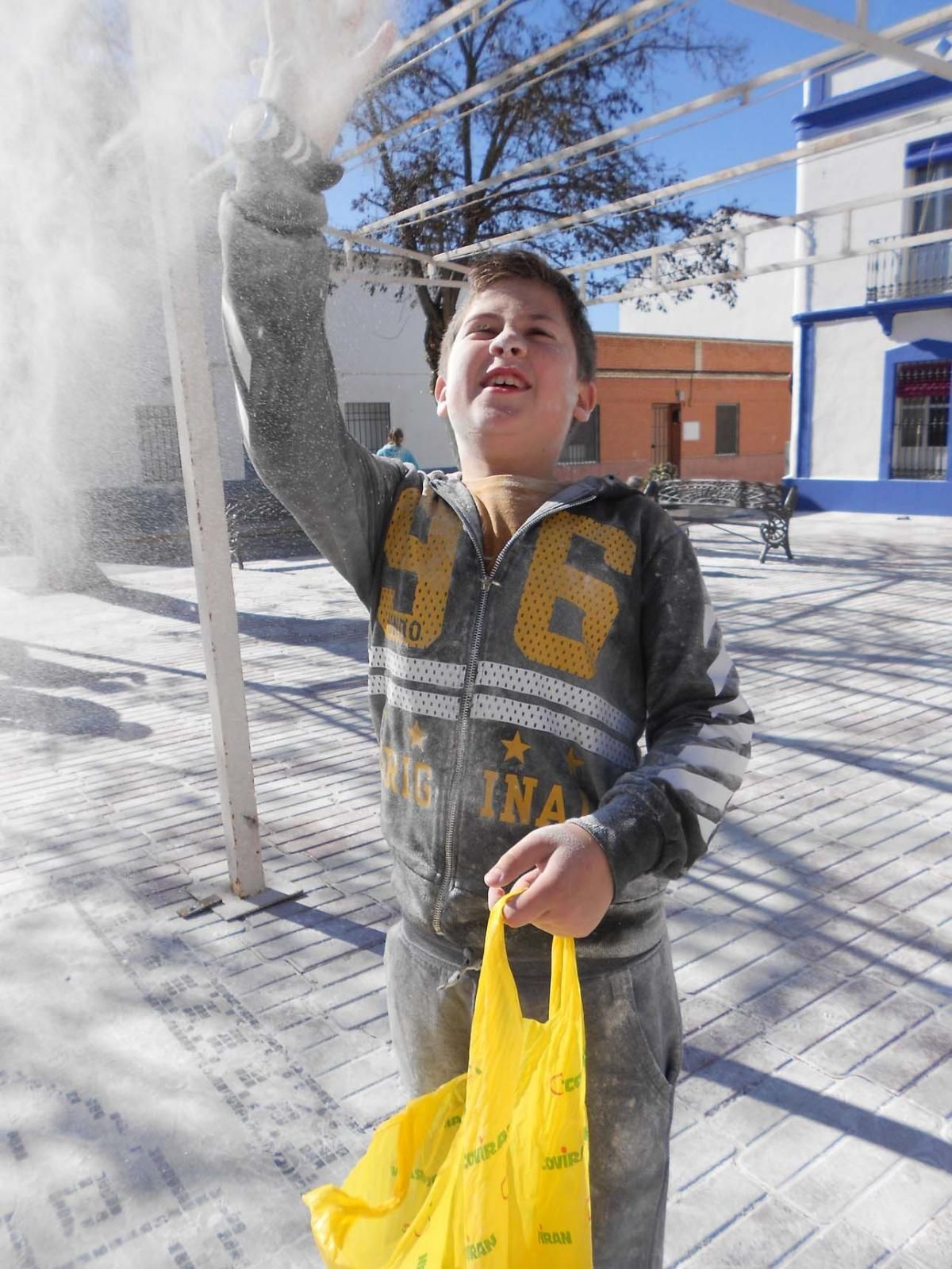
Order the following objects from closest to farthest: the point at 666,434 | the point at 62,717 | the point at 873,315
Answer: the point at 62,717 → the point at 873,315 → the point at 666,434

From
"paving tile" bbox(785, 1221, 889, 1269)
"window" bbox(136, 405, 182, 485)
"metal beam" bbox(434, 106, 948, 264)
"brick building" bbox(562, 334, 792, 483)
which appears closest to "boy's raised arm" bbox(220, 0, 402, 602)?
"paving tile" bbox(785, 1221, 889, 1269)

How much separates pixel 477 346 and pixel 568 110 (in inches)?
574

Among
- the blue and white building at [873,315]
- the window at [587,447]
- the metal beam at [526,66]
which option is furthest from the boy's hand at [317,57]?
the window at [587,447]

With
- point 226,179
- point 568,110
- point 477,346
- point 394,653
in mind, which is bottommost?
point 394,653

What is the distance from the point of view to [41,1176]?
2.28 m

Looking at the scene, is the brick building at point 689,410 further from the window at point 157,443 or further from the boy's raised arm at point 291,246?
the boy's raised arm at point 291,246

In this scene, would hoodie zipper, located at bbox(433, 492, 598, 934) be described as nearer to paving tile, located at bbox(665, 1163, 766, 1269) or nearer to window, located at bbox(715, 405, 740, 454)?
paving tile, located at bbox(665, 1163, 766, 1269)

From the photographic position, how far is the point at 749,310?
33.3 m

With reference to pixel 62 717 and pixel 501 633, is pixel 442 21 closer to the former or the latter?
pixel 501 633

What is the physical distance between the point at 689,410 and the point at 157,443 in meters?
22.1

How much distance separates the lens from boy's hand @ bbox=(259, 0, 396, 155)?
1214mm

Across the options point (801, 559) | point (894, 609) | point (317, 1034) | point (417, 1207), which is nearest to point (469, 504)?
point (417, 1207)

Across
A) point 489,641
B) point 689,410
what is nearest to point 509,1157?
point 489,641

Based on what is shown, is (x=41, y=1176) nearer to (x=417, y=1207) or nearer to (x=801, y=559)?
(x=417, y=1207)
